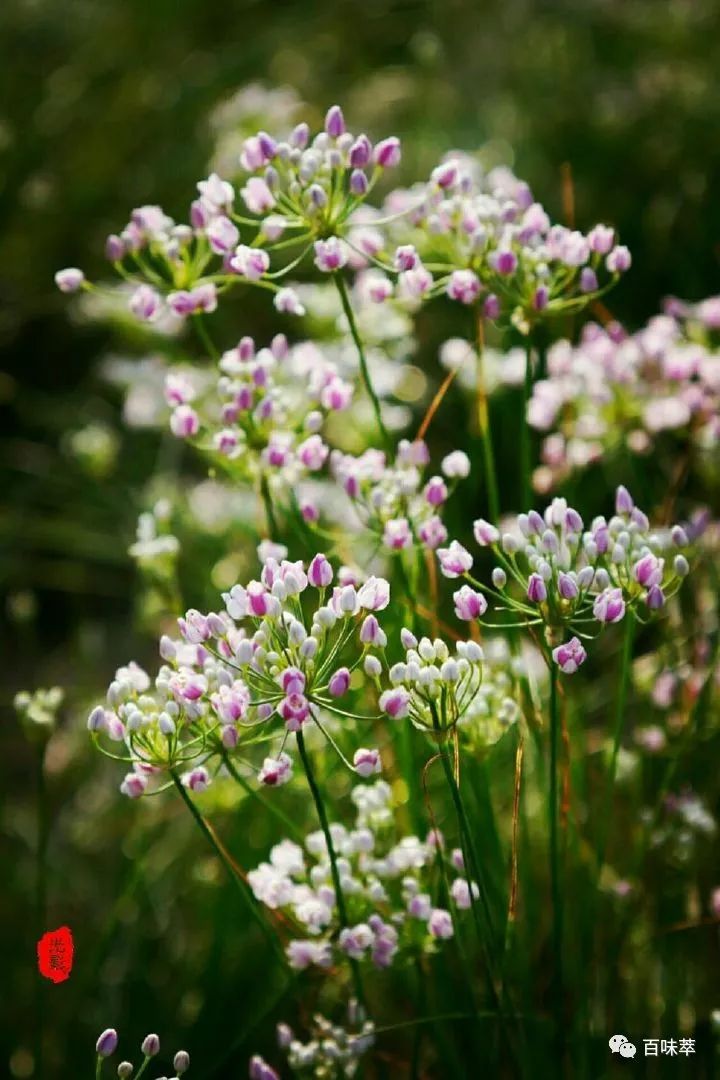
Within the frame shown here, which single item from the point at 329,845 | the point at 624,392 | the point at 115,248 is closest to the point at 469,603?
the point at 329,845

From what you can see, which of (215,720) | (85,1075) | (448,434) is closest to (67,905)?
(85,1075)

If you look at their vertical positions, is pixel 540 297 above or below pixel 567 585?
above

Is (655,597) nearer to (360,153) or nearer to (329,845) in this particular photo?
(329,845)

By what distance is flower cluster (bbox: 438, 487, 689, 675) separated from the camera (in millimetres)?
1020

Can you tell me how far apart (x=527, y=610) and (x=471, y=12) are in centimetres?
348

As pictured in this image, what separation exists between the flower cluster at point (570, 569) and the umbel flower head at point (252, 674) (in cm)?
12

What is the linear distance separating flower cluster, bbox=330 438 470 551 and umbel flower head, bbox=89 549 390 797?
25 centimetres

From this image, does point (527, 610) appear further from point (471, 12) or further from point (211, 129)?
point (471, 12)

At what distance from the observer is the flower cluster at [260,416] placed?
4.36 feet

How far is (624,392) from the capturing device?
5.56 feet

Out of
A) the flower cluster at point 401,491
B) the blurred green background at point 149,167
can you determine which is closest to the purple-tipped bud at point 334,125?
the flower cluster at point 401,491

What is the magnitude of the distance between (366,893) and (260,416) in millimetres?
554

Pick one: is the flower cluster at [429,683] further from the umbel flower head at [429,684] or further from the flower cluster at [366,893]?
the flower cluster at [366,893]

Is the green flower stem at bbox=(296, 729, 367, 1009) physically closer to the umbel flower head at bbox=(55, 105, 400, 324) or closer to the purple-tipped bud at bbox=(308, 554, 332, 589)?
the purple-tipped bud at bbox=(308, 554, 332, 589)
